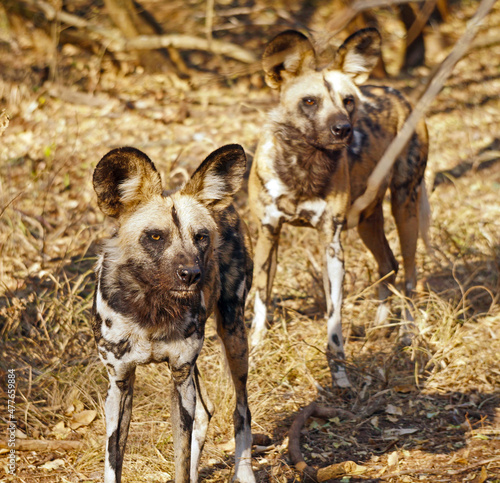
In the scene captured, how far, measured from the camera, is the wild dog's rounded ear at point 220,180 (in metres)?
2.43

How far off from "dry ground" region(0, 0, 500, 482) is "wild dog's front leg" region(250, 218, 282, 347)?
10cm

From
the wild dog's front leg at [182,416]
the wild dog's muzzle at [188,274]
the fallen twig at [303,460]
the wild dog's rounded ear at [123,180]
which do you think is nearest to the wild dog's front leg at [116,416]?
the wild dog's front leg at [182,416]

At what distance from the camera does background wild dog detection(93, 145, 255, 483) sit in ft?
7.34

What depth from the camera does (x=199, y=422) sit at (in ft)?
9.29

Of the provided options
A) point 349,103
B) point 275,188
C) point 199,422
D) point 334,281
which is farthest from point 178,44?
point 199,422

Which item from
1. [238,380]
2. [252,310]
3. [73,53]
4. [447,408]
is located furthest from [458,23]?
[238,380]

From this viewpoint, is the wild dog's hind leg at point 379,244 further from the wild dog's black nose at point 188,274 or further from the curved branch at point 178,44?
the curved branch at point 178,44

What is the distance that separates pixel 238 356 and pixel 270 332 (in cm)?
106

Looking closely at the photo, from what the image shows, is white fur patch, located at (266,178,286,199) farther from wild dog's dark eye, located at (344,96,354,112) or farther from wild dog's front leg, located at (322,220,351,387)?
wild dog's dark eye, located at (344,96,354,112)

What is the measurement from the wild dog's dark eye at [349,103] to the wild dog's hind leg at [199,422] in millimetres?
1811

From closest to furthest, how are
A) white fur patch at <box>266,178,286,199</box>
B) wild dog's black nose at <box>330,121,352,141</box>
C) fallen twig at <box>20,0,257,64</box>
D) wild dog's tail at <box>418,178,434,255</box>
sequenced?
wild dog's black nose at <box>330,121,352,141</box>
white fur patch at <box>266,178,286,199</box>
wild dog's tail at <box>418,178,434,255</box>
fallen twig at <box>20,0,257,64</box>

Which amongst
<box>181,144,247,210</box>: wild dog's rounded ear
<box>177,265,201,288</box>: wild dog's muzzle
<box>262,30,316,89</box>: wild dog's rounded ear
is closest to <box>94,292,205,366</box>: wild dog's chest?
<box>177,265,201,288</box>: wild dog's muzzle

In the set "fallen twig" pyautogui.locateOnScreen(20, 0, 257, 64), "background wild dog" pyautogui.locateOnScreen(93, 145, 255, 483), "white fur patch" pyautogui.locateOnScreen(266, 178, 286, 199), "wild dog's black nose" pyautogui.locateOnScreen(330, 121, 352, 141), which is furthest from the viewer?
"fallen twig" pyautogui.locateOnScreen(20, 0, 257, 64)

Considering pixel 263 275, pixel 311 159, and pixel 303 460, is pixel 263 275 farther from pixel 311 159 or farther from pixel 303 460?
pixel 303 460
